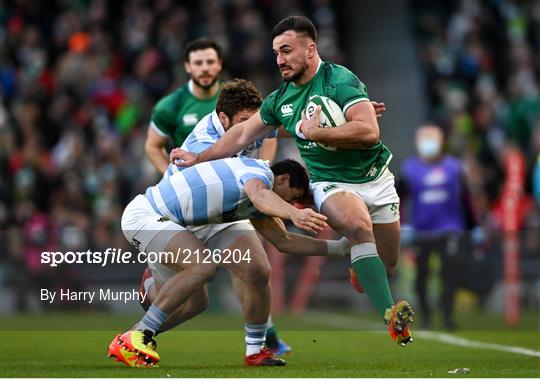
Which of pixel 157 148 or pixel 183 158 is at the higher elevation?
pixel 183 158

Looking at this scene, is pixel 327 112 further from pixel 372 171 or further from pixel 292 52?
pixel 372 171

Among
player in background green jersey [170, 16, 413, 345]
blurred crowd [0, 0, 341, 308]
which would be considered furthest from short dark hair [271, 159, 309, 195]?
blurred crowd [0, 0, 341, 308]

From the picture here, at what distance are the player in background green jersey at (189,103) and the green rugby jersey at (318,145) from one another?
194cm

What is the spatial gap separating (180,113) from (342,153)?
255cm

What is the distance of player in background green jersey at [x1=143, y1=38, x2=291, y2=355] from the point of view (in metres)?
11.6

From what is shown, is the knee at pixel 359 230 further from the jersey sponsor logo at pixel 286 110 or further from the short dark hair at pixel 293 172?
the jersey sponsor logo at pixel 286 110

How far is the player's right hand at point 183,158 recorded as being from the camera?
32.3ft

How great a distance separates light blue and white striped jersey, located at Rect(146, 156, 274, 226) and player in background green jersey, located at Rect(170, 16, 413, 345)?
0.43 metres

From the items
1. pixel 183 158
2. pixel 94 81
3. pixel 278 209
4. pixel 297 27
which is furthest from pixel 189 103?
pixel 94 81

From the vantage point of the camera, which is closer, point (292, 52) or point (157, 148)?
point (292, 52)

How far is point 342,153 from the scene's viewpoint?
9.51 metres

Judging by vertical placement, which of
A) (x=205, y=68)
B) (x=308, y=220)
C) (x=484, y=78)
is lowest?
(x=484, y=78)

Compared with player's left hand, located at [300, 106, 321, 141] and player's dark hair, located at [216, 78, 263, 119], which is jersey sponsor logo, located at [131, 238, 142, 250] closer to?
player's dark hair, located at [216, 78, 263, 119]

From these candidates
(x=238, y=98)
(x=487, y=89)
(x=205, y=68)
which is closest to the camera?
(x=238, y=98)
